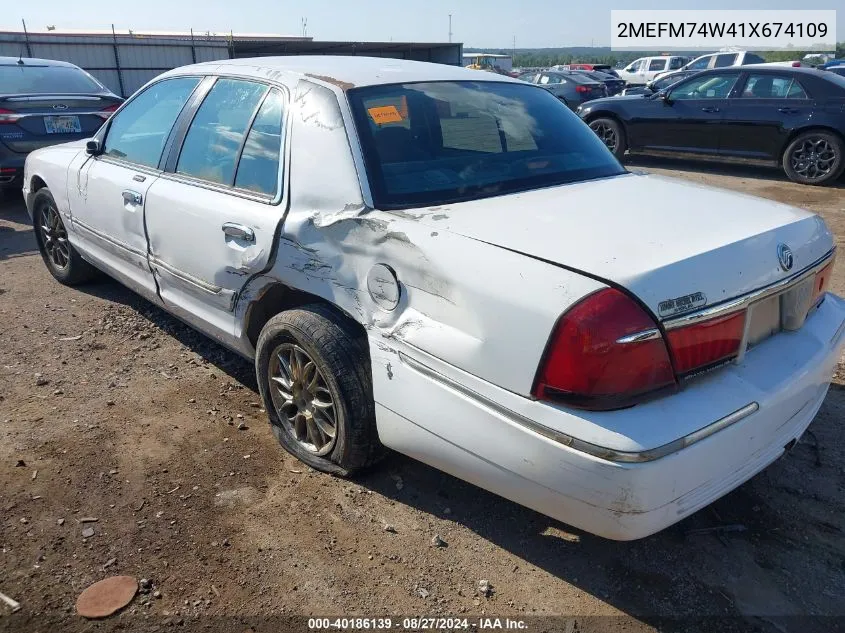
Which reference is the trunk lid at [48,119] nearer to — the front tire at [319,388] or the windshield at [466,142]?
the front tire at [319,388]

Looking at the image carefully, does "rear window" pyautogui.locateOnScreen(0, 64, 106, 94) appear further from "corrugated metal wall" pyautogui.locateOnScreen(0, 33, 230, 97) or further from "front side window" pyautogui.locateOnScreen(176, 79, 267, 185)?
"corrugated metal wall" pyautogui.locateOnScreen(0, 33, 230, 97)

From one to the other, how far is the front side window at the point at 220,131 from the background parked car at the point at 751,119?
665 cm

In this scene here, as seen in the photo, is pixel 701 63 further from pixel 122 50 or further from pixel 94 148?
pixel 94 148

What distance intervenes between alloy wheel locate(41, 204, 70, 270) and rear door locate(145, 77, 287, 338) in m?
1.83

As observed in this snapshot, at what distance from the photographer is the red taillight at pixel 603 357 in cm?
194

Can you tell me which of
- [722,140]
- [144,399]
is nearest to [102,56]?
[722,140]

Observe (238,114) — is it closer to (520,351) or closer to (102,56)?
(520,351)

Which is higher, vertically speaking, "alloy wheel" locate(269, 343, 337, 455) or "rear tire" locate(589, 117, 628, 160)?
"rear tire" locate(589, 117, 628, 160)

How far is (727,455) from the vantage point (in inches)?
83.6

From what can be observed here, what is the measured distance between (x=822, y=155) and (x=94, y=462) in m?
9.41

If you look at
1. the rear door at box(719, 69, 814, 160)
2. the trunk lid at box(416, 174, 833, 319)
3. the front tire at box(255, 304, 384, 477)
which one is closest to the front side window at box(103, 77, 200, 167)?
the front tire at box(255, 304, 384, 477)

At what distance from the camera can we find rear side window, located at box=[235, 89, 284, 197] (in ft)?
9.78

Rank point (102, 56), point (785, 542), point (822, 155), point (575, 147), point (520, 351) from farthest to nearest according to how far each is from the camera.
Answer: point (102, 56), point (822, 155), point (575, 147), point (785, 542), point (520, 351)

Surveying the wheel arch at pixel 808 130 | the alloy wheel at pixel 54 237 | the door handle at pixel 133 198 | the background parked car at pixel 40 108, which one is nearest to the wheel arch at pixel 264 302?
the door handle at pixel 133 198
